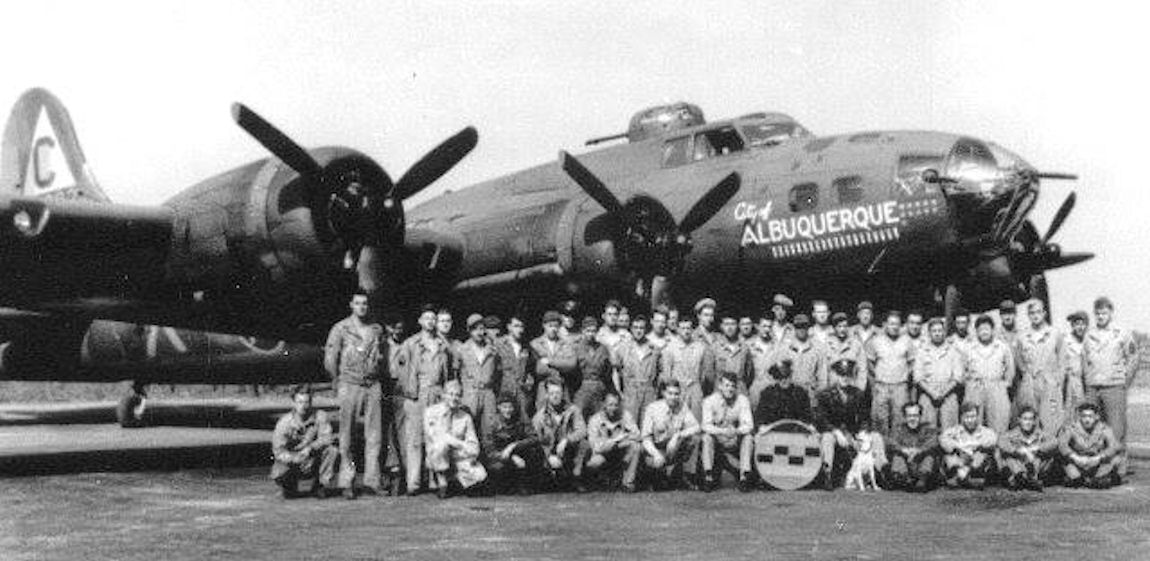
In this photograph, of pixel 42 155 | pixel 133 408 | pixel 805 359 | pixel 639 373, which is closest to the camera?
pixel 639 373

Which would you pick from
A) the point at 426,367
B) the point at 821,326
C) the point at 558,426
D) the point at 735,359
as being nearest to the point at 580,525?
the point at 558,426

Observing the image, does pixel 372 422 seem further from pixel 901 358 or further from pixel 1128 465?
pixel 1128 465

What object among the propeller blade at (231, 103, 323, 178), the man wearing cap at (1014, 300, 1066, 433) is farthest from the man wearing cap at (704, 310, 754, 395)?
the propeller blade at (231, 103, 323, 178)

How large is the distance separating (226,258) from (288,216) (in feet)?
2.80

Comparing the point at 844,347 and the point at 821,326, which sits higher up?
the point at 821,326

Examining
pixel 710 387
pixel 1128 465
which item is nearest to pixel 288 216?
pixel 710 387

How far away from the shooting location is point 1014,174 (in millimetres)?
12375

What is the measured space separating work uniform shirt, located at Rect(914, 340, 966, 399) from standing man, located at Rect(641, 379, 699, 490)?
2305mm

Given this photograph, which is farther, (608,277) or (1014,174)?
(608,277)

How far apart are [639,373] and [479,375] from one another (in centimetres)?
173

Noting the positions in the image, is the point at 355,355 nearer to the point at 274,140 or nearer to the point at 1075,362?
the point at 274,140

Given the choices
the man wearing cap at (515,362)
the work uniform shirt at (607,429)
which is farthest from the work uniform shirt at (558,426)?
the man wearing cap at (515,362)

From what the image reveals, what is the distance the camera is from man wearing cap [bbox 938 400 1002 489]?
35.3 feet

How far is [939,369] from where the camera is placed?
11430mm
